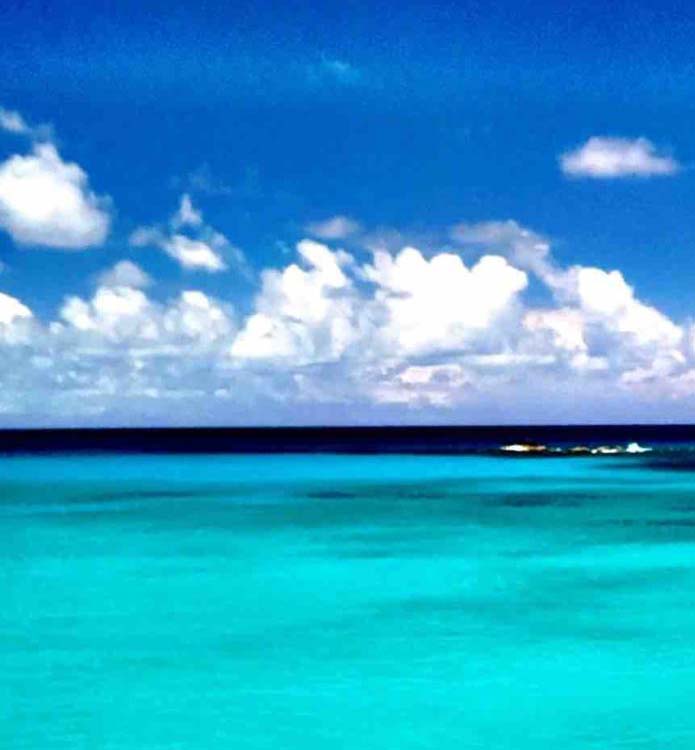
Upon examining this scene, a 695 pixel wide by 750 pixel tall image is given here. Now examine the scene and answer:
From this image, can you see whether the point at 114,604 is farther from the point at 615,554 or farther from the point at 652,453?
the point at 652,453

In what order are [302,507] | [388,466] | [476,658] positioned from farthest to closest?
[388,466]
[302,507]
[476,658]

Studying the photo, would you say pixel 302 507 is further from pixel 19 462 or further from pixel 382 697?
pixel 19 462

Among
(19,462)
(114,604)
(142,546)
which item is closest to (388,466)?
(19,462)

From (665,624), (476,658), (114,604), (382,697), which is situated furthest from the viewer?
(114,604)

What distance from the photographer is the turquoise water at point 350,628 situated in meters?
10.6

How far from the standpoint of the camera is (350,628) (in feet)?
46.6

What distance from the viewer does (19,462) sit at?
60281mm

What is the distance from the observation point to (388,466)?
176 ft

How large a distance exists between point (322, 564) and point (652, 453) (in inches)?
1794

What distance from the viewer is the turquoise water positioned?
10.6m

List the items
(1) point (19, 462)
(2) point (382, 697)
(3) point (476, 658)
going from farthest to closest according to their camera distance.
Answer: (1) point (19, 462) < (3) point (476, 658) < (2) point (382, 697)

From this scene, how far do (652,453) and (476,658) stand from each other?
2013 inches

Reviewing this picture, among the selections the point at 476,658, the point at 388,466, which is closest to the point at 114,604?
the point at 476,658

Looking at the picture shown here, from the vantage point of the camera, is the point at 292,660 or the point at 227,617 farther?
the point at 227,617
